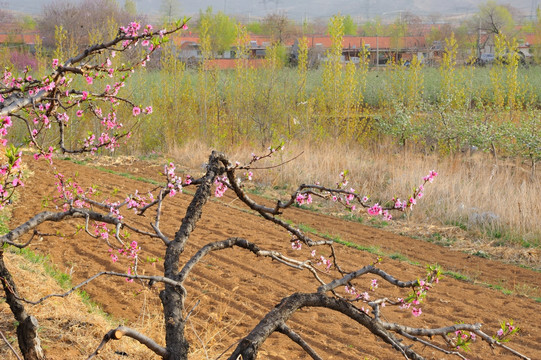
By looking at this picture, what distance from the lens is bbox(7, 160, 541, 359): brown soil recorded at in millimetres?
4992

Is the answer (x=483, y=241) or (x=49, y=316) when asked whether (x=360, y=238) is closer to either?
(x=483, y=241)

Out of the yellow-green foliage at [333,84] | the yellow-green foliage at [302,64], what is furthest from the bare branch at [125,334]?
the yellow-green foliage at [302,64]

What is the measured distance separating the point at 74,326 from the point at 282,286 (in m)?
2.59

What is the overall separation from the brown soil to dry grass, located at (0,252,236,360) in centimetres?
5

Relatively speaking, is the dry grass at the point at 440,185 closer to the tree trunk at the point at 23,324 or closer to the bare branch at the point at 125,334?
the tree trunk at the point at 23,324

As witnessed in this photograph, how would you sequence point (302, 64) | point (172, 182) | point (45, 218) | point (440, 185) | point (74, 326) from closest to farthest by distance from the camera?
point (45, 218), point (172, 182), point (74, 326), point (440, 185), point (302, 64)

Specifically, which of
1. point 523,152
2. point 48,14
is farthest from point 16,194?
point 48,14

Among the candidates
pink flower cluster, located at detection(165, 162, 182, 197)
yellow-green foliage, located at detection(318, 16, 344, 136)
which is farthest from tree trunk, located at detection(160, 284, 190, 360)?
yellow-green foliage, located at detection(318, 16, 344, 136)

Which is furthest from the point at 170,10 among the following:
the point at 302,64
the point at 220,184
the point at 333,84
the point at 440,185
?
the point at 220,184

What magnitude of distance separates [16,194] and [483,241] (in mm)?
7237

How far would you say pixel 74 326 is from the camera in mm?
4039

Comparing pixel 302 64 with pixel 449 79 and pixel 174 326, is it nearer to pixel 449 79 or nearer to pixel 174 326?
pixel 449 79

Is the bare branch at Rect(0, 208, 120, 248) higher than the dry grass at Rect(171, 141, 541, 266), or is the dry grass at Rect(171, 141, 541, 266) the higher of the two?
the bare branch at Rect(0, 208, 120, 248)

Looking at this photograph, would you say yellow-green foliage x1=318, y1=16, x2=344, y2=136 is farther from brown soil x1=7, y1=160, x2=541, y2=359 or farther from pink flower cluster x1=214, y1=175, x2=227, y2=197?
pink flower cluster x1=214, y1=175, x2=227, y2=197
